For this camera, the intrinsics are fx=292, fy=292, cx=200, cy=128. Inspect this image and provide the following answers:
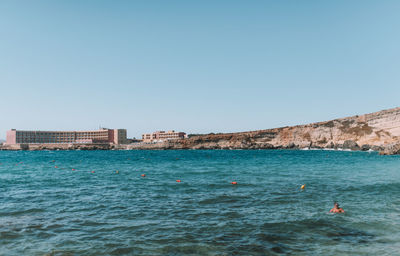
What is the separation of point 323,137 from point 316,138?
2.92 m

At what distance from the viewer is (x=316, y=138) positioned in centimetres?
11875

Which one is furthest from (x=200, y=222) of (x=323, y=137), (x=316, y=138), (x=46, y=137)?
(x=46, y=137)

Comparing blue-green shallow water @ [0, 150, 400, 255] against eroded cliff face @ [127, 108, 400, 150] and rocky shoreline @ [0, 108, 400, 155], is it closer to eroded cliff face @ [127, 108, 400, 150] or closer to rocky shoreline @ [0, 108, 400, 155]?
rocky shoreline @ [0, 108, 400, 155]

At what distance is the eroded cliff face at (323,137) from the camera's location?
96.3 m

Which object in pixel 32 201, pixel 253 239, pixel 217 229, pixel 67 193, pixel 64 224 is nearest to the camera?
pixel 253 239

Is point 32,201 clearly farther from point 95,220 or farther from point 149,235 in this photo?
point 149,235

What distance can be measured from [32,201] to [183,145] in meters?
129

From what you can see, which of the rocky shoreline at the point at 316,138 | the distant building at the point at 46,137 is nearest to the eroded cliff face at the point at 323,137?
the rocky shoreline at the point at 316,138

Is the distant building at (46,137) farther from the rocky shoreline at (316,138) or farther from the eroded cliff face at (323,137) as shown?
the eroded cliff face at (323,137)

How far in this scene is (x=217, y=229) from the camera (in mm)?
11203

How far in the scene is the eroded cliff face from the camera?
316 feet

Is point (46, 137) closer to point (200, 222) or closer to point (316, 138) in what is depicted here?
point (316, 138)

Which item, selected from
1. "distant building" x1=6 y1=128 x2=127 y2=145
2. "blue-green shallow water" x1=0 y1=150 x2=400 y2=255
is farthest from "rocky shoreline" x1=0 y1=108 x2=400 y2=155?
"blue-green shallow water" x1=0 y1=150 x2=400 y2=255

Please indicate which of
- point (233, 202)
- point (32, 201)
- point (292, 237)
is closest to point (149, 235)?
point (292, 237)
